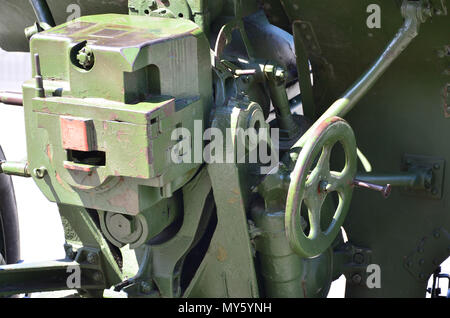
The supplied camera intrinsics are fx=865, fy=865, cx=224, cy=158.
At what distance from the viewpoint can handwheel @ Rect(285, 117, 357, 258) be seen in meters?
3.01

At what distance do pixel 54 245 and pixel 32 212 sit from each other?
54 centimetres

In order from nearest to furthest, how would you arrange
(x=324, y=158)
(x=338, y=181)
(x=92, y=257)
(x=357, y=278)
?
(x=324, y=158), (x=338, y=181), (x=92, y=257), (x=357, y=278)

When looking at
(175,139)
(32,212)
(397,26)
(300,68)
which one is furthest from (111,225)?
(32,212)

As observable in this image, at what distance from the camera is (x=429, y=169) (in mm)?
3781

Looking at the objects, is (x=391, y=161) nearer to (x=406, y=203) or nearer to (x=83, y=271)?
(x=406, y=203)

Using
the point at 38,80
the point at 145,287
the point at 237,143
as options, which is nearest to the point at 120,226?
the point at 145,287

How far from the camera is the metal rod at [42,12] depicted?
12.1 ft

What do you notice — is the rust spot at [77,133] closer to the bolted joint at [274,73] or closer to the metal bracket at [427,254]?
the bolted joint at [274,73]

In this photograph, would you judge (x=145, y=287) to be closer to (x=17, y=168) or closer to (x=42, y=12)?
(x=17, y=168)

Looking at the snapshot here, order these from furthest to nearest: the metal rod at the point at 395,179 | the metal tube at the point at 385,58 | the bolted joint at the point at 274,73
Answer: the metal rod at the point at 395,179 → the bolted joint at the point at 274,73 → the metal tube at the point at 385,58

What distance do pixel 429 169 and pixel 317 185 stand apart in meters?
0.82

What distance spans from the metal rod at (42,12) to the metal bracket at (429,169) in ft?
5.46

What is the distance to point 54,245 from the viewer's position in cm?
546

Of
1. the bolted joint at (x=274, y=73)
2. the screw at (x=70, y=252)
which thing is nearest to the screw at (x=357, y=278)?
the bolted joint at (x=274, y=73)
